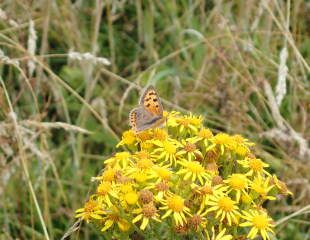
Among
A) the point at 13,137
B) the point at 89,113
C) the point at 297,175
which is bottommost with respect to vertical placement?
the point at 297,175

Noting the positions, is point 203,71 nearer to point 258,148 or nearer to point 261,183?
point 258,148

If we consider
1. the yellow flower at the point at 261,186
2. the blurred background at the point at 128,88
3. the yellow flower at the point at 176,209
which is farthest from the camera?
the blurred background at the point at 128,88

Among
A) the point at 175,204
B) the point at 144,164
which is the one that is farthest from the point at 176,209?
the point at 144,164

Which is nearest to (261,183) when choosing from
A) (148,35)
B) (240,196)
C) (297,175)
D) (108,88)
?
(240,196)

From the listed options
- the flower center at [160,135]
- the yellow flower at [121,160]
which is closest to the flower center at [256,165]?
the flower center at [160,135]

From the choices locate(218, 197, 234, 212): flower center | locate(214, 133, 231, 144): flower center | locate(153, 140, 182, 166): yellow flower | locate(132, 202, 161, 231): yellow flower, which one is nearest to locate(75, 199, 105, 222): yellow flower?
locate(132, 202, 161, 231): yellow flower

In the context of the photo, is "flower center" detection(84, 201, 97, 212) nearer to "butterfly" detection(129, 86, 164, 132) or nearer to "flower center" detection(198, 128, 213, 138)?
"butterfly" detection(129, 86, 164, 132)

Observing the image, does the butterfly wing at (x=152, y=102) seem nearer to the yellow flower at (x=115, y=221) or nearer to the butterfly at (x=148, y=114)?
the butterfly at (x=148, y=114)
